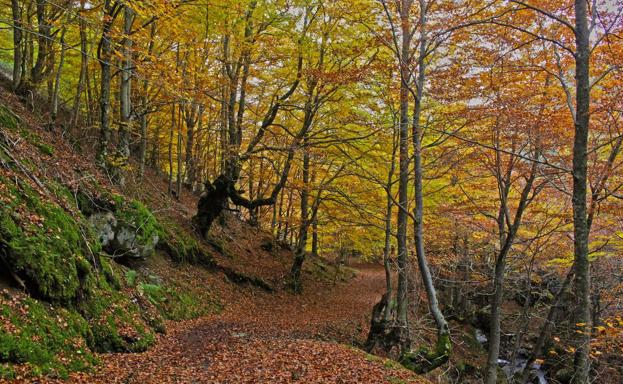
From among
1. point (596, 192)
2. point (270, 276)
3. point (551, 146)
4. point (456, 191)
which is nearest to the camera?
point (596, 192)

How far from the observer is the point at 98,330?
20.7ft

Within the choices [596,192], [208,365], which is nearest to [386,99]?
[596,192]

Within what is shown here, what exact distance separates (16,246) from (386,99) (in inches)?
364

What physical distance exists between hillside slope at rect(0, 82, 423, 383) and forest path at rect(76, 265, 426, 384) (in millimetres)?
36

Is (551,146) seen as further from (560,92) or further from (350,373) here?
(350,373)

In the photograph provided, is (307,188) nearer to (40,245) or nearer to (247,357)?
(247,357)

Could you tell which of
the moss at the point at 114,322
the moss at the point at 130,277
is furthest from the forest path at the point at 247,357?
the moss at the point at 130,277

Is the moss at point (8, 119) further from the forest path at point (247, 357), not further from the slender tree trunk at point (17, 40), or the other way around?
the forest path at point (247, 357)

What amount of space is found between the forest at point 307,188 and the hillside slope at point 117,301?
4 cm

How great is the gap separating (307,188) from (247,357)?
7158mm

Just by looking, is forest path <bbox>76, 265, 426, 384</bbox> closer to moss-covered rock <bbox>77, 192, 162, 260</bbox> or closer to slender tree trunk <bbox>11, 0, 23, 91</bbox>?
moss-covered rock <bbox>77, 192, 162, 260</bbox>

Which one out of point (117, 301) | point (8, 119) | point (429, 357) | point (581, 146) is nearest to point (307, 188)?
point (429, 357)

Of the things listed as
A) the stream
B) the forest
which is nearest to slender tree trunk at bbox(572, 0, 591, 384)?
the forest

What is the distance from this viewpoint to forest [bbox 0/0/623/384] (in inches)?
228
